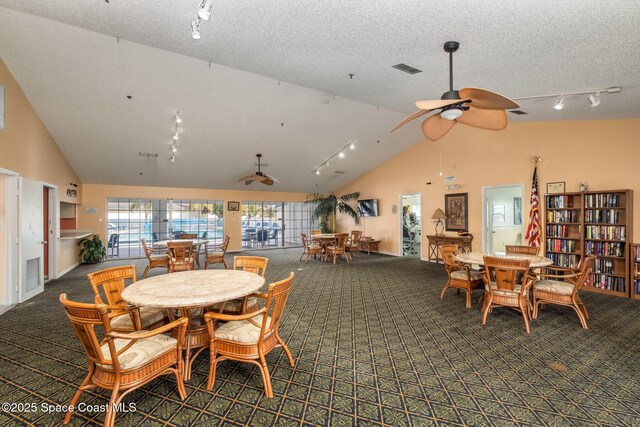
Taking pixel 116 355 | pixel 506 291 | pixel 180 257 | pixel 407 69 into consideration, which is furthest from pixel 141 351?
pixel 180 257

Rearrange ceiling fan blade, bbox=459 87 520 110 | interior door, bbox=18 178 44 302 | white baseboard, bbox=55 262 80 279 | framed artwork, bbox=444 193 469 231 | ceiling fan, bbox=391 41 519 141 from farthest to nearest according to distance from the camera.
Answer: framed artwork, bbox=444 193 469 231 → white baseboard, bbox=55 262 80 279 → interior door, bbox=18 178 44 302 → ceiling fan, bbox=391 41 519 141 → ceiling fan blade, bbox=459 87 520 110

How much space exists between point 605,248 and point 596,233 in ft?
0.91

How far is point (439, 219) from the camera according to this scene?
319 inches

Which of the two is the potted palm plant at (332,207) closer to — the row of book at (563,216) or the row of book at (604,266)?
the row of book at (563,216)

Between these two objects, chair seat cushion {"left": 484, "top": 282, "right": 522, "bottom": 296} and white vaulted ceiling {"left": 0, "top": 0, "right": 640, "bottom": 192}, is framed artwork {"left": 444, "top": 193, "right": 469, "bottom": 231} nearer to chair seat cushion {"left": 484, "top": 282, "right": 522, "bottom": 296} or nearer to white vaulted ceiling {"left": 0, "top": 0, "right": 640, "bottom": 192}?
white vaulted ceiling {"left": 0, "top": 0, "right": 640, "bottom": 192}

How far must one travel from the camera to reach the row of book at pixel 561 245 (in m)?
5.54

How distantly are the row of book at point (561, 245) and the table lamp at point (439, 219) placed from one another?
7.78 feet

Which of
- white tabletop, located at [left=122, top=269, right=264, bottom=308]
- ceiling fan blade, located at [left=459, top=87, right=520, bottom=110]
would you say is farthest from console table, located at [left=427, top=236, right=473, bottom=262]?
white tabletop, located at [left=122, top=269, right=264, bottom=308]

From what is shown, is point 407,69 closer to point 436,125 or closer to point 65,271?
point 436,125

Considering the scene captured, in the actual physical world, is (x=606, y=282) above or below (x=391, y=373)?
above

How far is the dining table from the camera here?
219 centimetres

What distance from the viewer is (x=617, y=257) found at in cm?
493

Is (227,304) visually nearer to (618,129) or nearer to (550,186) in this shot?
(550,186)

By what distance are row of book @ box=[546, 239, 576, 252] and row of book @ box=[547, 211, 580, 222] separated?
40 centimetres
